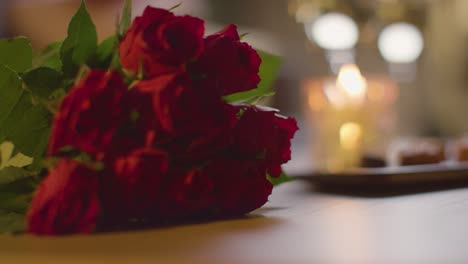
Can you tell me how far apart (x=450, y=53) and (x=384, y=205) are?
13.2 ft

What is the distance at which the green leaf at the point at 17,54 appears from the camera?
528 millimetres

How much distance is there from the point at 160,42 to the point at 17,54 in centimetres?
14

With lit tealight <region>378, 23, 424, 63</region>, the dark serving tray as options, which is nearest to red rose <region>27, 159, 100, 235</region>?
the dark serving tray

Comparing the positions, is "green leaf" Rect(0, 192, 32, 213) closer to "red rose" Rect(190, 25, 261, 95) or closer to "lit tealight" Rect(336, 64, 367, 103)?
"red rose" Rect(190, 25, 261, 95)

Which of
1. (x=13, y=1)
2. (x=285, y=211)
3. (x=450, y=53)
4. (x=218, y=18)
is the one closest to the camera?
(x=285, y=211)

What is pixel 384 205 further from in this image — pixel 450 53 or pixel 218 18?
pixel 218 18

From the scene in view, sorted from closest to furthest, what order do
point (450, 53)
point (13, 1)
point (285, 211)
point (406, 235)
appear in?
point (406, 235) < point (285, 211) < point (13, 1) < point (450, 53)

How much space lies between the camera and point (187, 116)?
441 millimetres

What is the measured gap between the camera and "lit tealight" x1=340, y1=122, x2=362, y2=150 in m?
1.14

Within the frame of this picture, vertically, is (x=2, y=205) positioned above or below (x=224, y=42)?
below

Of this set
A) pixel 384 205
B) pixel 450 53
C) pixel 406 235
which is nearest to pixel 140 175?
pixel 406 235

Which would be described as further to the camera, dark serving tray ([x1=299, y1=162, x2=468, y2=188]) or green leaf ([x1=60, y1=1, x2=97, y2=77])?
dark serving tray ([x1=299, y1=162, x2=468, y2=188])

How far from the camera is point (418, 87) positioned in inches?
186

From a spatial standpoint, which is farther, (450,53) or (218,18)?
(218,18)
